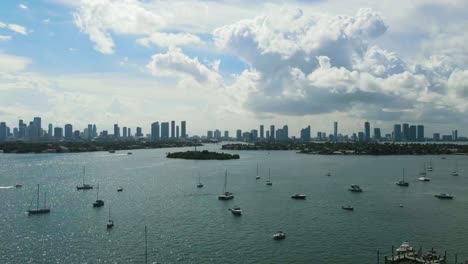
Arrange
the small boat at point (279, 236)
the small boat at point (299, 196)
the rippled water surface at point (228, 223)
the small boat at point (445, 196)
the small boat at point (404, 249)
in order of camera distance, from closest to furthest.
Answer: the small boat at point (404, 249)
the rippled water surface at point (228, 223)
the small boat at point (279, 236)
the small boat at point (299, 196)
the small boat at point (445, 196)

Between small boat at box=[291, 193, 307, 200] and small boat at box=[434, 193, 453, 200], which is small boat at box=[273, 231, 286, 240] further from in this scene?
small boat at box=[434, 193, 453, 200]

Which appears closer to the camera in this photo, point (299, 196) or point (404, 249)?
point (404, 249)

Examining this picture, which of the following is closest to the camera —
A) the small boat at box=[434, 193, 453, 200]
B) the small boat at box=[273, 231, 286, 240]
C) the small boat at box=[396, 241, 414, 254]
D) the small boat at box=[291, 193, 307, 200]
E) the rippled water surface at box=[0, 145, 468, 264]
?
the small boat at box=[396, 241, 414, 254]

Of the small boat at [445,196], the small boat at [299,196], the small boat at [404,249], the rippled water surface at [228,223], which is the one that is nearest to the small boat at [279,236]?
the rippled water surface at [228,223]

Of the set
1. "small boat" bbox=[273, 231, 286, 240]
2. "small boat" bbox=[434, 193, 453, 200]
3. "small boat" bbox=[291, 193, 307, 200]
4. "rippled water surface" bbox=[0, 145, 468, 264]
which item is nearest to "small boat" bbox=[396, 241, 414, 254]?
"rippled water surface" bbox=[0, 145, 468, 264]

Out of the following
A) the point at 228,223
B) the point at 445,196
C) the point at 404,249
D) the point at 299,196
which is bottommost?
the point at 228,223

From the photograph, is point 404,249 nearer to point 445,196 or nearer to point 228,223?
point 228,223

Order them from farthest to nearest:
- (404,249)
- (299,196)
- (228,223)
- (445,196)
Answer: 1. (445,196)
2. (299,196)
3. (228,223)
4. (404,249)

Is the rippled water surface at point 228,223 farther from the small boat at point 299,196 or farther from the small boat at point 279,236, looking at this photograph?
the small boat at point 299,196

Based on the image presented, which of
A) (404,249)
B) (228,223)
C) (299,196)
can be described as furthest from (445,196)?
(228,223)

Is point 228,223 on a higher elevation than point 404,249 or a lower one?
lower

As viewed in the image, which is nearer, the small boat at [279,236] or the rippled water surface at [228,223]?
the rippled water surface at [228,223]

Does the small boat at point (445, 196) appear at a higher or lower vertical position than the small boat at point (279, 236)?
higher
